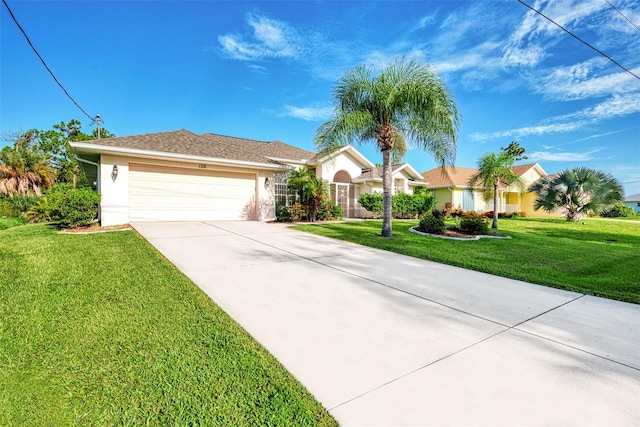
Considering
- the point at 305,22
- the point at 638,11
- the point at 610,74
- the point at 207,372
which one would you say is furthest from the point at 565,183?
the point at 207,372

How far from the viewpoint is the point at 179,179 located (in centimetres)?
1227

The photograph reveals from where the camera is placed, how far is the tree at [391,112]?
929cm

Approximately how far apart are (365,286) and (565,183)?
21290 millimetres

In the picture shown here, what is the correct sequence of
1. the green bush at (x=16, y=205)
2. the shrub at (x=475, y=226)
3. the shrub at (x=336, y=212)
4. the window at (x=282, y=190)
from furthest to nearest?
the green bush at (x=16, y=205) < the shrub at (x=336, y=212) < the window at (x=282, y=190) < the shrub at (x=475, y=226)

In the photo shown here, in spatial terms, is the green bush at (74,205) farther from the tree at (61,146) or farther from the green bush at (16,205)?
the tree at (61,146)

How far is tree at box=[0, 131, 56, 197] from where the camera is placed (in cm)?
1989

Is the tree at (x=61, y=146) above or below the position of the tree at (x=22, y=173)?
above

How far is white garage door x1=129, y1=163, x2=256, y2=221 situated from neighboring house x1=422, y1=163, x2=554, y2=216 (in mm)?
18336

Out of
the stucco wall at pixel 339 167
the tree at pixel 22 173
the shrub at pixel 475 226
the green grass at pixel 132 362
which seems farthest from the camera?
the tree at pixel 22 173

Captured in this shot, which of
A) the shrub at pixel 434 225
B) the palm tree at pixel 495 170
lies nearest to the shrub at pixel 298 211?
the shrub at pixel 434 225

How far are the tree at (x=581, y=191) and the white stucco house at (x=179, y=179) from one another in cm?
1631

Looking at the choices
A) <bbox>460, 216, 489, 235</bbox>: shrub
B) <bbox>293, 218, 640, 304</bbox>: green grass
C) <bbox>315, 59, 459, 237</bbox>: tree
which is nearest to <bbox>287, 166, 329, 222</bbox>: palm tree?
<bbox>315, 59, 459, 237</bbox>: tree

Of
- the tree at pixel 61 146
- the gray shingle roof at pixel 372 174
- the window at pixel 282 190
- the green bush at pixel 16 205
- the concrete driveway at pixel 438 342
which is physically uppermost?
the tree at pixel 61 146

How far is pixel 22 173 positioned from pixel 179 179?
58.4 feet
